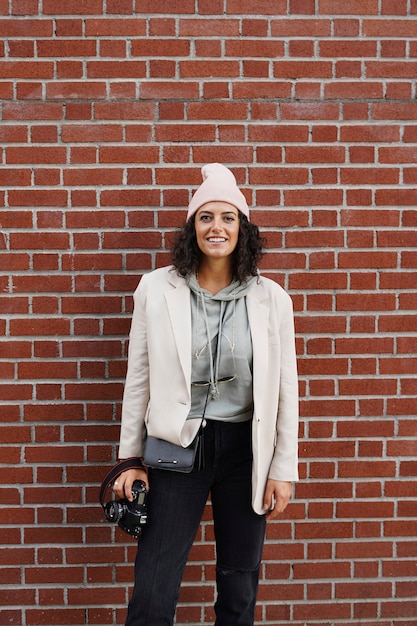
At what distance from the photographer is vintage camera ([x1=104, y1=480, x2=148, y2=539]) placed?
254 cm

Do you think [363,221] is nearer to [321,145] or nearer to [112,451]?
[321,145]

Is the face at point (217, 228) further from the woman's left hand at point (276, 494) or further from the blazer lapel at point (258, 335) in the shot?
the woman's left hand at point (276, 494)

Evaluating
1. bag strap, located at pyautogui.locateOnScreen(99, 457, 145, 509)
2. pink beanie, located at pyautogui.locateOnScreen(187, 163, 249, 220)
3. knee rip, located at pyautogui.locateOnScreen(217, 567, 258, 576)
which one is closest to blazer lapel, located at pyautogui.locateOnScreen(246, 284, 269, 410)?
pink beanie, located at pyautogui.locateOnScreen(187, 163, 249, 220)

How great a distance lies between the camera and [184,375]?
8.25ft

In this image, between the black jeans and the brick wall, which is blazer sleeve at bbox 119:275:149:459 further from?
the brick wall

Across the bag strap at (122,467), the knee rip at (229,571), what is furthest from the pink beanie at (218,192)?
the knee rip at (229,571)

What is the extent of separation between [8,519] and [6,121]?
1913mm

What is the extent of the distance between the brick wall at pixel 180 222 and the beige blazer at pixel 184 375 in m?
0.56

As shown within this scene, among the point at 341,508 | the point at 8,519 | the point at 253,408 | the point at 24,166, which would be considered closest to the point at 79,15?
the point at 24,166

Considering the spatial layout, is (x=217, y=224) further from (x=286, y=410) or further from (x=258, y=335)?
(x=286, y=410)

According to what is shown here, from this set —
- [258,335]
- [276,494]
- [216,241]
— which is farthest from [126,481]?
[216,241]

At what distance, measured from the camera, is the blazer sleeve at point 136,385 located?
2625mm

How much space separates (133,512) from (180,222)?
137 centimetres

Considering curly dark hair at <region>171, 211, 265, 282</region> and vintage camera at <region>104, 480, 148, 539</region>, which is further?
curly dark hair at <region>171, 211, 265, 282</region>
